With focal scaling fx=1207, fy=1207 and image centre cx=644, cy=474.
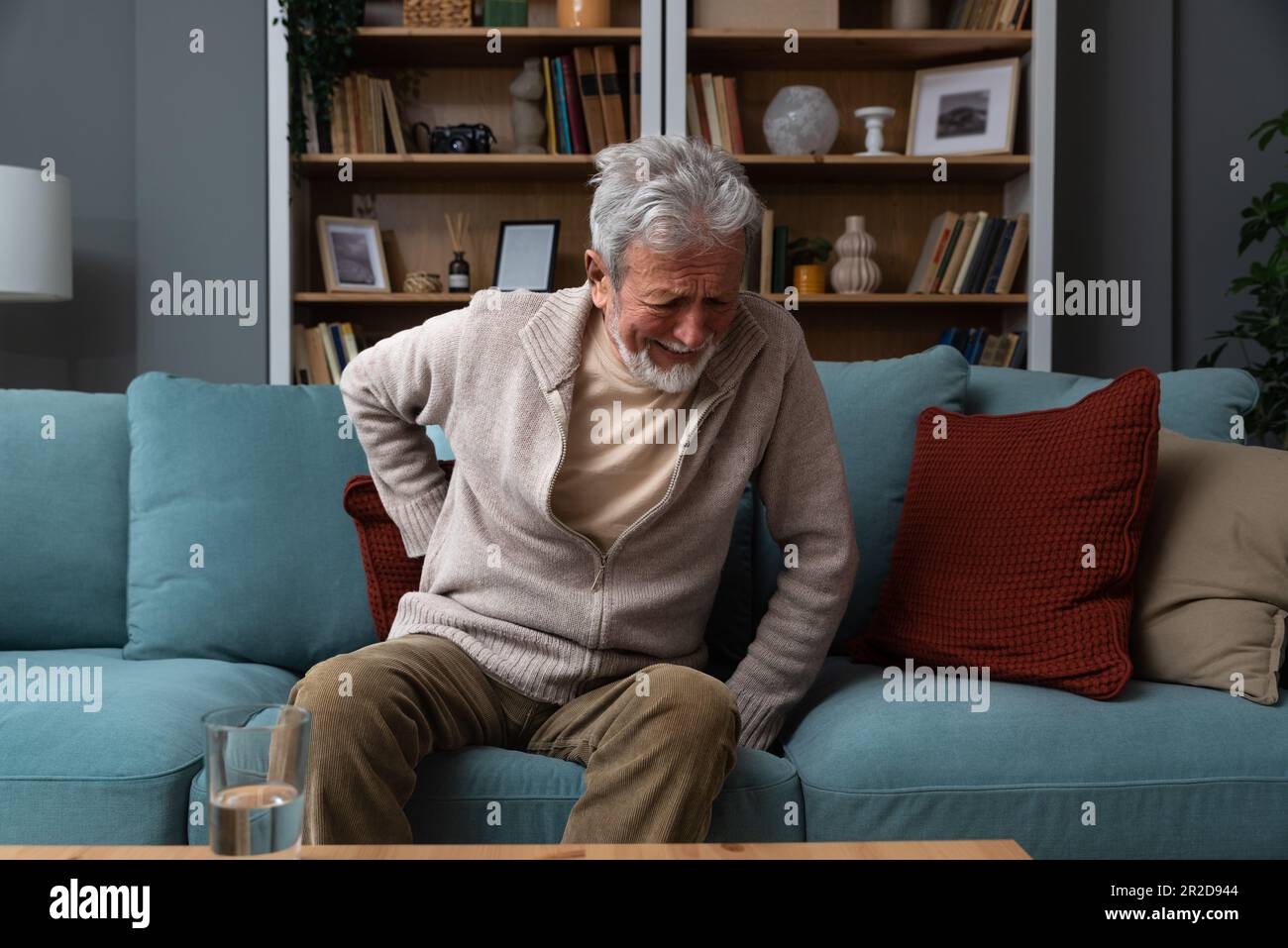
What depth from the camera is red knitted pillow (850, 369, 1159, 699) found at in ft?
5.27

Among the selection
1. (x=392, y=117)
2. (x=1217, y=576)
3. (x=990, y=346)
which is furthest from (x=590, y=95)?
(x=1217, y=576)

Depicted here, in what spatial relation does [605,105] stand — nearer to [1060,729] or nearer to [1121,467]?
[1121,467]

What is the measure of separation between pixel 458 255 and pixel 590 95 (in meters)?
0.62

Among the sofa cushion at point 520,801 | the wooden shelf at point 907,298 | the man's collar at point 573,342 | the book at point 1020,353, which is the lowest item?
the sofa cushion at point 520,801

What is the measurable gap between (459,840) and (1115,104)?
325 cm

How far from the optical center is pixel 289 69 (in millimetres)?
3395

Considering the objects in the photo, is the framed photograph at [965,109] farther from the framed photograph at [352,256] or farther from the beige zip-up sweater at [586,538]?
the beige zip-up sweater at [586,538]

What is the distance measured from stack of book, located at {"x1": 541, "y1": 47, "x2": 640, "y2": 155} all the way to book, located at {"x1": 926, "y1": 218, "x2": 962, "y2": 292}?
978 mm

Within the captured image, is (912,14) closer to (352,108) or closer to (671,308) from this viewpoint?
(352,108)

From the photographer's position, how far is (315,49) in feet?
11.2

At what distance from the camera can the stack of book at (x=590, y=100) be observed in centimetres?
350

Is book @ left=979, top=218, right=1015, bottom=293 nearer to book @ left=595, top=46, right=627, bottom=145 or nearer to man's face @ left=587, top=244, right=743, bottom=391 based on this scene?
book @ left=595, top=46, right=627, bottom=145

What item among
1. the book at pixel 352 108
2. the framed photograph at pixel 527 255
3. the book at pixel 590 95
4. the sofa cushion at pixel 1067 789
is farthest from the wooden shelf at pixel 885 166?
the sofa cushion at pixel 1067 789

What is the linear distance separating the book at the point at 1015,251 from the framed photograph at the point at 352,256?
1837 mm
